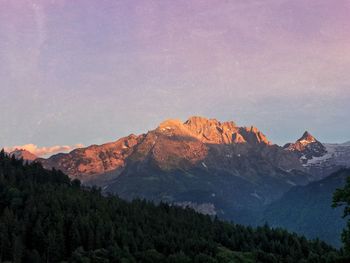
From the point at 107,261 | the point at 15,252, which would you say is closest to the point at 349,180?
the point at 107,261

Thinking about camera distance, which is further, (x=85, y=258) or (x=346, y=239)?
(x=85, y=258)

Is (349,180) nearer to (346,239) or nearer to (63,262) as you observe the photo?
(346,239)

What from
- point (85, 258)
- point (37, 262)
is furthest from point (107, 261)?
point (37, 262)

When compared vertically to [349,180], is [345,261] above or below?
below

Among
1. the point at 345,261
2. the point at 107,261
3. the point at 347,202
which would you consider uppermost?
the point at 347,202

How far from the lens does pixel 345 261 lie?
1710 inches

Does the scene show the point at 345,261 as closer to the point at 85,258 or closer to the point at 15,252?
the point at 85,258

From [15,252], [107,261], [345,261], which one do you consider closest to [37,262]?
[15,252]

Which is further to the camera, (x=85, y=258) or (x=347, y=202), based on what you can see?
(x=85, y=258)

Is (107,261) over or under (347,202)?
under

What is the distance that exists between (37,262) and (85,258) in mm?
20531

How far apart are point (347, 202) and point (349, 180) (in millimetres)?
2020

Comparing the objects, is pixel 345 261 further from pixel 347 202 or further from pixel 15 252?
pixel 15 252

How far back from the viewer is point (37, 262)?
19988 centimetres
